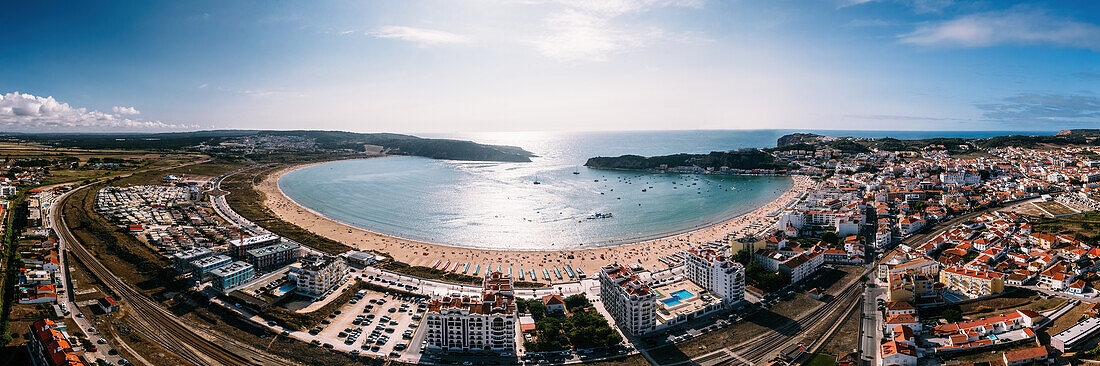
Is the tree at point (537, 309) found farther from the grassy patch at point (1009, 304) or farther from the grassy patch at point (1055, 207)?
the grassy patch at point (1055, 207)

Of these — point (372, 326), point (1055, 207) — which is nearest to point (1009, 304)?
point (1055, 207)

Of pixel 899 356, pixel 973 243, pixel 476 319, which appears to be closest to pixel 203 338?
pixel 476 319

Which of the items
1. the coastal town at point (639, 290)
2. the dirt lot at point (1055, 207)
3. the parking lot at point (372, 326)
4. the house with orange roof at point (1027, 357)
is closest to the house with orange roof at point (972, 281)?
the coastal town at point (639, 290)

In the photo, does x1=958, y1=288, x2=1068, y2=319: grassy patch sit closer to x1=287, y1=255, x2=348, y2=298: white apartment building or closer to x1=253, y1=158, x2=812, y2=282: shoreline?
x1=253, y1=158, x2=812, y2=282: shoreline

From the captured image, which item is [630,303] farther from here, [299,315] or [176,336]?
[176,336]

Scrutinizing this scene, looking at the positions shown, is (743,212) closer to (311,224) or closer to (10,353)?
(311,224)

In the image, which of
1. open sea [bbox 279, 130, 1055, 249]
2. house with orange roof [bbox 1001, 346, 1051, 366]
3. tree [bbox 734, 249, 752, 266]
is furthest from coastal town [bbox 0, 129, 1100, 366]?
open sea [bbox 279, 130, 1055, 249]
